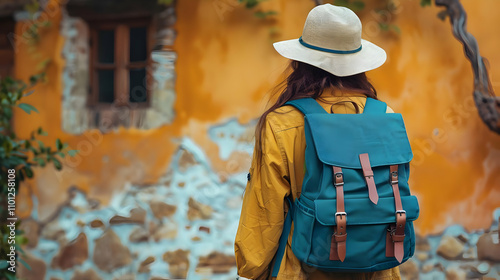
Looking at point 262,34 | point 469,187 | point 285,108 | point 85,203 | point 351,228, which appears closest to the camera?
point 351,228

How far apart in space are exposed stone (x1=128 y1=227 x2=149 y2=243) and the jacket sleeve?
2.16 metres

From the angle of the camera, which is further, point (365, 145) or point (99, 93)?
point (99, 93)

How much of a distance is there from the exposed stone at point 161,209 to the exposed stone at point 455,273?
1873mm

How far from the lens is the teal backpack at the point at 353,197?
142cm

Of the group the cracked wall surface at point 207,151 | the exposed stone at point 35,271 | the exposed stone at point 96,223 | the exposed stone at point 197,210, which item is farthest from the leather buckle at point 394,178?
the exposed stone at point 35,271

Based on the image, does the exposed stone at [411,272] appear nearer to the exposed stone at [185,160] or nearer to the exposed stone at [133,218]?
the exposed stone at [185,160]

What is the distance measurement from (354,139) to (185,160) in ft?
7.32

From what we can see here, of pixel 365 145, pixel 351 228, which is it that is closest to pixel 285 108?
pixel 365 145

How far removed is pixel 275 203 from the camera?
4.97 ft

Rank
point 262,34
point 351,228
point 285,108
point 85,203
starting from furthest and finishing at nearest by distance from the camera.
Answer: point 85,203, point 262,34, point 285,108, point 351,228

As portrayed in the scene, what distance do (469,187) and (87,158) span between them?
2672 millimetres

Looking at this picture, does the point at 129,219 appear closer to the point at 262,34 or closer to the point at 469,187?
the point at 262,34

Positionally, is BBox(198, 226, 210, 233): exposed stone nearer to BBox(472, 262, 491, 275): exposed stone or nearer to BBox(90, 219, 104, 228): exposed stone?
BBox(90, 219, 104, 228): exposed stone

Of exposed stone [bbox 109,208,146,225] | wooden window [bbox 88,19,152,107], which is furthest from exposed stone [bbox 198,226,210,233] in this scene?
wooden window [bbox 88,19,152,107]
